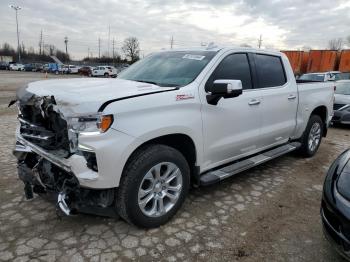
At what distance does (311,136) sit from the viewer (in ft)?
19.9

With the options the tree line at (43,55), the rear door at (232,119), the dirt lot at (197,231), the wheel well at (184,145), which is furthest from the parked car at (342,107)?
the tree line at (43,55)

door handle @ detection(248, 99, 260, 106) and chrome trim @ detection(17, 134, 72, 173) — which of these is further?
door handle @ detection(248, 99, 260, 106)

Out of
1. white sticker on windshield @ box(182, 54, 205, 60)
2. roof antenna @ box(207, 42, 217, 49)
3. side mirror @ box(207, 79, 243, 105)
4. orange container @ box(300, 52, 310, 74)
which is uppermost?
orange container @ box(300, 52, 310, 74)

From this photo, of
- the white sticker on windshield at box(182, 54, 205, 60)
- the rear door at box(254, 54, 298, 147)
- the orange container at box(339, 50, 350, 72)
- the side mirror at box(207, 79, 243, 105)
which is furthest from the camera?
the orange container at box(339, 50, 350, 72)

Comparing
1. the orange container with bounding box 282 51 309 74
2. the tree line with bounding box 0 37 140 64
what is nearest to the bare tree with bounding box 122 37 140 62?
the tree line with bounding box 0 37 140 64

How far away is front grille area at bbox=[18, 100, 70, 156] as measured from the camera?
9.81ft

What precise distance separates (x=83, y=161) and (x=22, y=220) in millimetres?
1306

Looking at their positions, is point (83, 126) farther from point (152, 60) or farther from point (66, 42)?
point (66, 42)

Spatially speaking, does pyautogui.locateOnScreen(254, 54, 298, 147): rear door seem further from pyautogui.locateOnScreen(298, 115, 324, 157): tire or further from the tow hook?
the tow hook

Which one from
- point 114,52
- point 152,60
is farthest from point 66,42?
point 152,60

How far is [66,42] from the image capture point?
8850cm

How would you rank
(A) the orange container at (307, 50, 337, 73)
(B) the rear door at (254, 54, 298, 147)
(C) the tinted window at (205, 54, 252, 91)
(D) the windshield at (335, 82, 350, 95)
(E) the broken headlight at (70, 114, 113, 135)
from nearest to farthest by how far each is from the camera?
1. (E) the broken headlight at (70, 114, 113, 135)
2. (C) the tinted window at (205, 54, 252, 91)
3. (B) the rear door at (254, 54, 298, 147)
4. (D) the windshield at (335, 82, 350, 95)
5. (A) the orange container at (307, 50, 337, 73)

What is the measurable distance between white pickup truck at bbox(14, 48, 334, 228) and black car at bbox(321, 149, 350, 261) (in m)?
1.26

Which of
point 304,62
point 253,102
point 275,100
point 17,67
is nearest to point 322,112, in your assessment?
point 275,100
